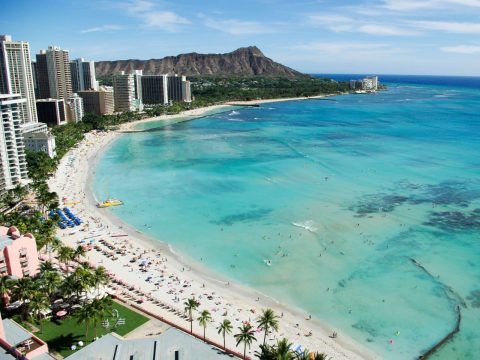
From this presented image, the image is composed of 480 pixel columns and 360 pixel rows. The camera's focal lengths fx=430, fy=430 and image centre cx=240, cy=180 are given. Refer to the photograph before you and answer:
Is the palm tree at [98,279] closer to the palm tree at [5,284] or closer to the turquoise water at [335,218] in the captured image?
the palm tree at [5,284]

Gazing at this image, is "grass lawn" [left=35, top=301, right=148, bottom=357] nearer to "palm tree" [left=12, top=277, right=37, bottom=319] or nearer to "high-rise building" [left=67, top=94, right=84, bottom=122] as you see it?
"palm tree" [left=12, top=277, right=37, bottom=319]

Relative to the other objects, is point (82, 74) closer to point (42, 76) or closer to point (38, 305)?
point (42, 76)

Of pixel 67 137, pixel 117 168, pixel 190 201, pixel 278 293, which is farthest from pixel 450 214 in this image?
pixel 67 137

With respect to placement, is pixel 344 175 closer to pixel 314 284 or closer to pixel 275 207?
pixel 275 207

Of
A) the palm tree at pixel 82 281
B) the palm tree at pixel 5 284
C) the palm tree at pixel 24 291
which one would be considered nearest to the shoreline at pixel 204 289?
the palm tree at pixel 82 281

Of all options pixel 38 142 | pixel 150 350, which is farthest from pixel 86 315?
pixel 38 142
